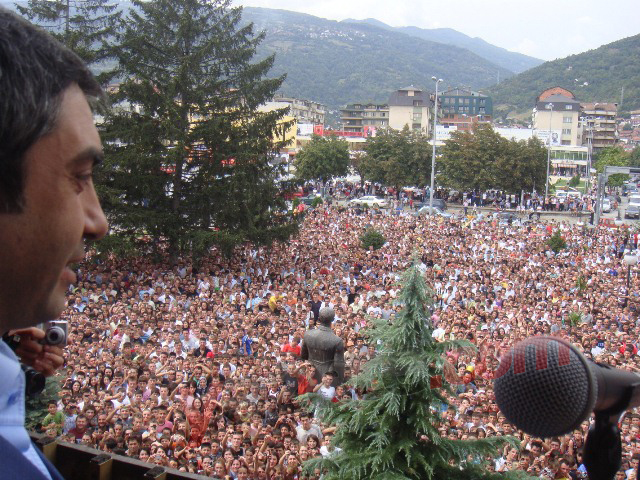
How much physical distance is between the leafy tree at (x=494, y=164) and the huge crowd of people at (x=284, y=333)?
20483 mm

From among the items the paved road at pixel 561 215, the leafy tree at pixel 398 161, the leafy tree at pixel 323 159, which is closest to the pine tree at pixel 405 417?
the paved road at pixel 561 215

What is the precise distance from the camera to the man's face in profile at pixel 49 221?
0.79m

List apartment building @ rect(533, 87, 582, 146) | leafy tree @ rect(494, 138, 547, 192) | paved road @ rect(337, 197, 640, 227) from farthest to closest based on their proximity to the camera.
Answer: apartment building @ rect(533, 87, 582, 146) → leafy tree @ rect(494, 138, 547, 192) → paved road @ rect(337, 197, 640, 227)

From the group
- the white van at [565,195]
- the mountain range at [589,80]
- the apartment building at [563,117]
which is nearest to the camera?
the white van at [565,195]

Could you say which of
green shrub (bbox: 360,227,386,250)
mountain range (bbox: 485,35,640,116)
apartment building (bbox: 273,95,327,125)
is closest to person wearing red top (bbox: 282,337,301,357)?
green shrub (bbox: 360,227,386,250)

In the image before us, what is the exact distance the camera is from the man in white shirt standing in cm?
76

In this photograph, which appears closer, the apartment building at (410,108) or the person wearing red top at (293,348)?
the person wearing red top at (293,348)

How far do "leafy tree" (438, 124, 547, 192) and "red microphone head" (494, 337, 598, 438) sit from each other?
4422 cm

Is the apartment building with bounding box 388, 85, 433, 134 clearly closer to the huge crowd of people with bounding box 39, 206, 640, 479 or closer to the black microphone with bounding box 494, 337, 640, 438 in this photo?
the huge crowd of people with bounding box 39, 206, 640, 479

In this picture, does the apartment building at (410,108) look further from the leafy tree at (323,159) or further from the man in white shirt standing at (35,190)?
the man in white shirt standing at (35,190)

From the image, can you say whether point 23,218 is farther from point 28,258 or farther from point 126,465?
point 126,465

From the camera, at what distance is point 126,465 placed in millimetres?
2688

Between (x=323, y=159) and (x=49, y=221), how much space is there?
5059 cm

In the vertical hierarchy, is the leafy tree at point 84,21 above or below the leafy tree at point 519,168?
above
